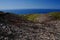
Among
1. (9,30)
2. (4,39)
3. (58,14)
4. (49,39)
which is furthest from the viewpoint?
(58,14)

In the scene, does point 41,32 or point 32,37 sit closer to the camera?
point 32,37

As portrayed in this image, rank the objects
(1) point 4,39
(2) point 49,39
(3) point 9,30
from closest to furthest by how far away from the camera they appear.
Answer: (1) point 4,39 < (2) point 49,39 < (3) point 9,30

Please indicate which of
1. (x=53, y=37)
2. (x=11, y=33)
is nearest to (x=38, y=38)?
(x=53, y=37)

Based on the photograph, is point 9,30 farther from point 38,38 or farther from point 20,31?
point 38,38

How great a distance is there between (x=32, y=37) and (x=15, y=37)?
48.2 inches

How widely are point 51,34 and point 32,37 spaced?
5.68 feet

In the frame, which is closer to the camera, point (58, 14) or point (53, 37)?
point (53, 37)

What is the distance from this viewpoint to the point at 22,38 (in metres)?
10.1

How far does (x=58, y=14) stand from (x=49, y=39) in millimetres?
10086

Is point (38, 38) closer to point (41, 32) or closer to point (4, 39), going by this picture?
point (41, 32)

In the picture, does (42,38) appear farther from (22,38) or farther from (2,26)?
(2,26)

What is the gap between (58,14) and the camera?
19.8m

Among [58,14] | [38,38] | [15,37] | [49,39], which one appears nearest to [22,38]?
[15,37]

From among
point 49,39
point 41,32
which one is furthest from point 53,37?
point 41,32
